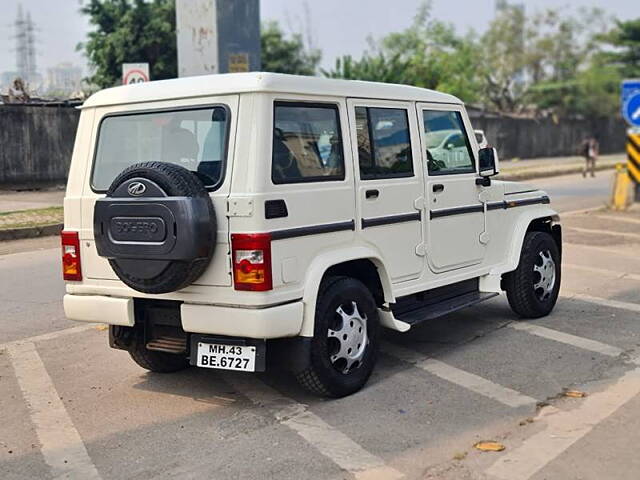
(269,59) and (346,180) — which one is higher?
(269,59)

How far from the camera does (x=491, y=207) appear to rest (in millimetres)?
6984

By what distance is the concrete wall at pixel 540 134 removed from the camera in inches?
1531

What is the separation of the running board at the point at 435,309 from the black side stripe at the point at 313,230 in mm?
951

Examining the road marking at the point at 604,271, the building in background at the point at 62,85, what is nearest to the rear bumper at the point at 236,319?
the road marking at the point at 604,271

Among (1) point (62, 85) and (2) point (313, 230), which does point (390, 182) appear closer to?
(2) point (313, 230)

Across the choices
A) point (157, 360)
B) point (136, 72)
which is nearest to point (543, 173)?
point (136, 72)

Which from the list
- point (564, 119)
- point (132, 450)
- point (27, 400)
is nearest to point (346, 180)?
point (132, 450)

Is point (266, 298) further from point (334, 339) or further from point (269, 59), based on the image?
point (269, 59)

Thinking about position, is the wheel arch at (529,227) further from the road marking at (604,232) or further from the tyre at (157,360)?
the road marking at (604,232)

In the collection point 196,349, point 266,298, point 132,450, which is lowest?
point 132,450

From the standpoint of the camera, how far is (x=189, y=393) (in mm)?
5625

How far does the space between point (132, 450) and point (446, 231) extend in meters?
2.96

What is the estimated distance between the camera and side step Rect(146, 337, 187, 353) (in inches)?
210

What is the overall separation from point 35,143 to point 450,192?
15.9 m
